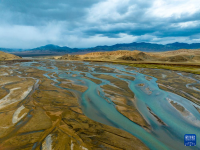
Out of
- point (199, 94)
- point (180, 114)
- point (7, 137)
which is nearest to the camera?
point (7, 137)

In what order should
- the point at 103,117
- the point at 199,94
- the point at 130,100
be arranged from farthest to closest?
the point at 199,94 < the point at 130,100 < the point at 103,117

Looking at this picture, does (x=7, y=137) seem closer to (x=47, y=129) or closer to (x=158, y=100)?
(x=47, y=129)

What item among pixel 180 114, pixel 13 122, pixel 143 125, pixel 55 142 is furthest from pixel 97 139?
pixel 180 114

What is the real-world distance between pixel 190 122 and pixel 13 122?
51.0 ft

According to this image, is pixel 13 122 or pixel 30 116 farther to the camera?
pixel 30 116

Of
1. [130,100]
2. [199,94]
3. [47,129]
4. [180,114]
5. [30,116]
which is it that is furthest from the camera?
[199,94]

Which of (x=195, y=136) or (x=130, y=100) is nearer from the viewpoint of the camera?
(x=195, y=136)

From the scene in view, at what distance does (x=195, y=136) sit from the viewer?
8656 mm

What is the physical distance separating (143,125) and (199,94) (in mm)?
13317

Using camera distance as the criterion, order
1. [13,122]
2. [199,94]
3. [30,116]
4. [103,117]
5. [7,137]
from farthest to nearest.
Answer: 1. [199,94]
2. [103,117]
3. [30,116]
4. [13,122]
5. [7,137]

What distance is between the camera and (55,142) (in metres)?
7.16

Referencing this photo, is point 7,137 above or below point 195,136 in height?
above

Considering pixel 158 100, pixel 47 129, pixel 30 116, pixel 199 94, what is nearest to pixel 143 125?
pixel 158 100

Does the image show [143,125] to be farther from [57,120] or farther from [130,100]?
[57,120]
